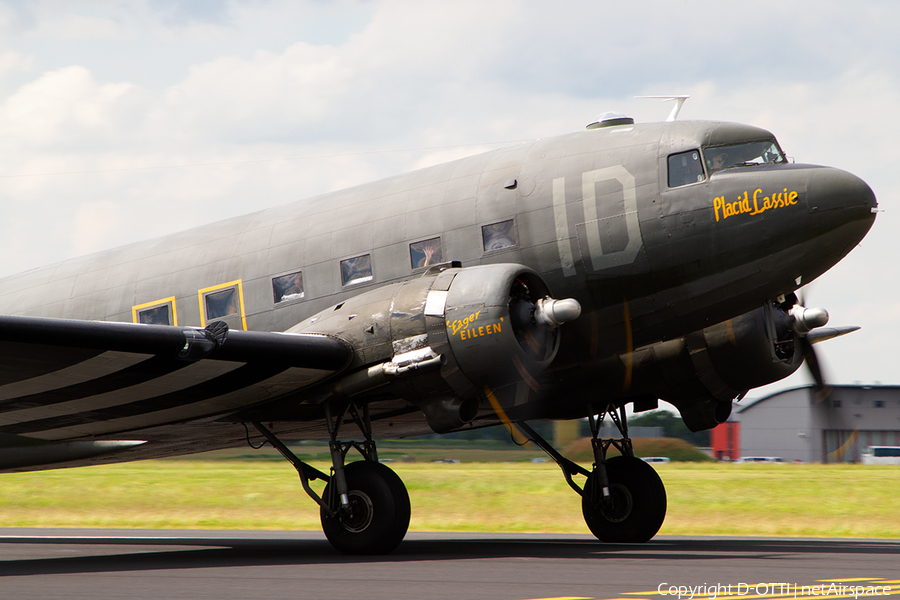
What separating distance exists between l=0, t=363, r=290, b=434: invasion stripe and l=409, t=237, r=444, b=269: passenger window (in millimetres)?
2558

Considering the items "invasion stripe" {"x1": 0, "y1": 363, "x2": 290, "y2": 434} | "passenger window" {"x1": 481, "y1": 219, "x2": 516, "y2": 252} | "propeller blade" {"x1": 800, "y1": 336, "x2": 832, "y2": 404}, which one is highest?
"passenger window" {"x1": 481, "y1": 219, "x2": 516, "y2": 252}

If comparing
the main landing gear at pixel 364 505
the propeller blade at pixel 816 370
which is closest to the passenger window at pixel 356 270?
the main landing gear at pixel 364 505

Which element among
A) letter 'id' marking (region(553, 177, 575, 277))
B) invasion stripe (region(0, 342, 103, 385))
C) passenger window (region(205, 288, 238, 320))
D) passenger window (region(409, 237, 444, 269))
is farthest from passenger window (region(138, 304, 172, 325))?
letter 'id' marking (region(553, 177, 575, 277))

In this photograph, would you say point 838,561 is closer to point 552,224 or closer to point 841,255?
point 841,255

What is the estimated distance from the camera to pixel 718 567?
1019 centimetres

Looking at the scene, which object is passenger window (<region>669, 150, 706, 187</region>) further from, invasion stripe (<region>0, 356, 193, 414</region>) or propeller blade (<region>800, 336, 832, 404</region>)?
invasion stripe (<region>0, 356, 193, 414</region>)

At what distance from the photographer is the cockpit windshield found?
480 inches

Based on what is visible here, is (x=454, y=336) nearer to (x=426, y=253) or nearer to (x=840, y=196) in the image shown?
(x=426, y=253)

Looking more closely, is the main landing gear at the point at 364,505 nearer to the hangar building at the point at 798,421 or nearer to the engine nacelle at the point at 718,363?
the engine nacelle at the point at 718,363

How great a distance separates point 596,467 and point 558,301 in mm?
4712

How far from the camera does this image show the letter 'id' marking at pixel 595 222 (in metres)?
12.2

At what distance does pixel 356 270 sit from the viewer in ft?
45.0

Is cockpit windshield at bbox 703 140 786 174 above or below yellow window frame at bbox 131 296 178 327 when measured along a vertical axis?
above

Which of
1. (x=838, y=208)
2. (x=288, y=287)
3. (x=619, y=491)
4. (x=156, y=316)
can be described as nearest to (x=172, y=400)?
(x=288, y=287)
